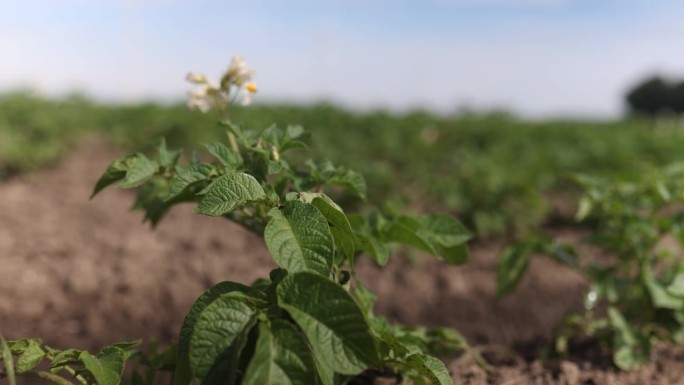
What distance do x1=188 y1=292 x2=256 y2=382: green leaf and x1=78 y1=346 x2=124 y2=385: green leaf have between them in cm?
21

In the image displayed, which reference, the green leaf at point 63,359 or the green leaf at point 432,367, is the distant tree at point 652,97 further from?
the green leaf at point 63,359

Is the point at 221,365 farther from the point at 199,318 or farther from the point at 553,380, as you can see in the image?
the point at 553,380

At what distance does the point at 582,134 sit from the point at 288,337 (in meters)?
7.27

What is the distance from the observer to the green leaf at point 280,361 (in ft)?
4.36

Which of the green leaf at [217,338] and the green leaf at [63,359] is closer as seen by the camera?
the green leaf at [217,338]

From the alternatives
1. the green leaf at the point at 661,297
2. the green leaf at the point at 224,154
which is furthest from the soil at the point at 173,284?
the green leaf at the point at 224,154

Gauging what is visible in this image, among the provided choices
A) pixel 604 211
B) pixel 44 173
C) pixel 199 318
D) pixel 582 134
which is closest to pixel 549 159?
pixel 582 134

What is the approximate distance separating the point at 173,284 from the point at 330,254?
8.38 feet

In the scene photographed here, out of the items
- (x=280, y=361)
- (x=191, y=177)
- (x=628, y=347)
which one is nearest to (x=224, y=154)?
(x=191, y=177)

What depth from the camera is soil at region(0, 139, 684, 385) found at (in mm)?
3229

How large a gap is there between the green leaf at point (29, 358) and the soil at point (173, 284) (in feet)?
4.43

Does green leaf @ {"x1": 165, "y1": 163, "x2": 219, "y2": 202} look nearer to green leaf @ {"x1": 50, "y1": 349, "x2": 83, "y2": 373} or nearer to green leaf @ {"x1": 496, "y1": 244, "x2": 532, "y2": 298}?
green leaf @ {"x1": 50, "y1": 349, "x2": 83, "y2": 373}

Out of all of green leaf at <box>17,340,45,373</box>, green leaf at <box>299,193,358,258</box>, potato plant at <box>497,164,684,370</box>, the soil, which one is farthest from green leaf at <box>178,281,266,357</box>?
potato plant at <box>497,164,684,370</box>

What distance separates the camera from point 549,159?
20.7ft
